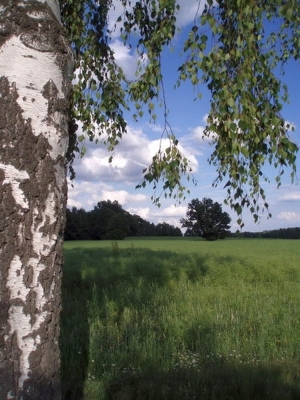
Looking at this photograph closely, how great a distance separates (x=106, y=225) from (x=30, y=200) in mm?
68694

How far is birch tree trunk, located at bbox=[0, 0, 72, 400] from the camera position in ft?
8.43

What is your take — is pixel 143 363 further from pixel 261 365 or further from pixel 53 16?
pixel 53 16

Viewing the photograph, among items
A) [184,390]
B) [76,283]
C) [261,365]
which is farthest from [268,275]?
[184,390]

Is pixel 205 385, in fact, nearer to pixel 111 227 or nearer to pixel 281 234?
pixel 111 227

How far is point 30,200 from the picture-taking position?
263 centimetres

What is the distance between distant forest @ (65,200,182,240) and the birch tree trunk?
63779 mm

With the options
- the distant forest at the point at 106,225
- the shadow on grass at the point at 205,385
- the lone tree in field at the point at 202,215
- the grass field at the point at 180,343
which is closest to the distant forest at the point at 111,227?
the distant forest at the point at 106,225

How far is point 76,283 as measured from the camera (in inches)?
584

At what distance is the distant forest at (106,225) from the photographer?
6900 centimetres

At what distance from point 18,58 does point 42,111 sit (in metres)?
0.31

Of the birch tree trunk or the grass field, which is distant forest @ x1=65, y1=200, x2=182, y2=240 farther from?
the birch tree trunk

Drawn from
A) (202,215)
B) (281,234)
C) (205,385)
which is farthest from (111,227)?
(205,385)

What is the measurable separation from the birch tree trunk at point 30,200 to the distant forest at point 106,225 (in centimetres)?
6378

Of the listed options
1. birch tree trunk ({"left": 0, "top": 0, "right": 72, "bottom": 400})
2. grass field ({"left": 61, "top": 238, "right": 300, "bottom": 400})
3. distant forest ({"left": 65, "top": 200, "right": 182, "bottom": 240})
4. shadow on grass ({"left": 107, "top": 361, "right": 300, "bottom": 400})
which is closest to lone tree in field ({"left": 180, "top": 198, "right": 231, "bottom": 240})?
grass field ({"left": 61, "top": 238, "right": 300, "bottom": 400})
